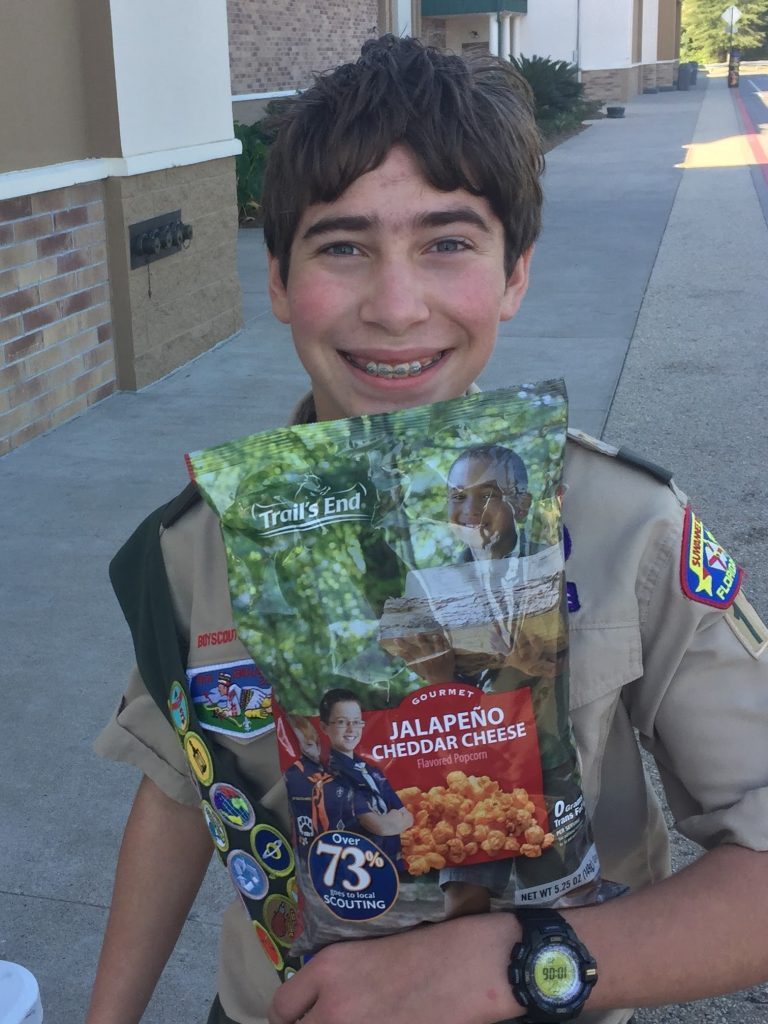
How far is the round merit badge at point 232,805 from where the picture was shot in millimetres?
1247

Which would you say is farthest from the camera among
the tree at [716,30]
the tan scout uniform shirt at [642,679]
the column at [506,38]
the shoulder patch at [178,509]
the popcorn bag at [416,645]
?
the tree at [716,30]

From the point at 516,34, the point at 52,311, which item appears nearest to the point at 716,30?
the point at 516,34

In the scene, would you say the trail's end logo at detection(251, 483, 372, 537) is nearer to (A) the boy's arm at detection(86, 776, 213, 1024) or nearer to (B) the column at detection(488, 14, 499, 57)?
(A) the boy's arm at detection(86, 776, 213, 1024)

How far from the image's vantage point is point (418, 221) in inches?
51.4

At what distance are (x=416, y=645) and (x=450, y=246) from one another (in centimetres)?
51

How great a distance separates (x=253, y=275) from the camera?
33.5 ft

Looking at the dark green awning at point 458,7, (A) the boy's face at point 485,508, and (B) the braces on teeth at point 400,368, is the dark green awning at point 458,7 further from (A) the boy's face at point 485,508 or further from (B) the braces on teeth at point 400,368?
(A) the boy's face at point 485,508

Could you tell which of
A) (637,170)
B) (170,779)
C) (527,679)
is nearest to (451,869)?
(527,679)

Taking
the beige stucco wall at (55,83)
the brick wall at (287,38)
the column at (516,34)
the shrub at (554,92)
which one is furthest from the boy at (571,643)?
the column at (516,34)

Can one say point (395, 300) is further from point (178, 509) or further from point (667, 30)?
point (667, 30)

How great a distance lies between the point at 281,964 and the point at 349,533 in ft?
1.56

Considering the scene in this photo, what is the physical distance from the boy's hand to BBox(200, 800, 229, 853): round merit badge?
0.22 meters

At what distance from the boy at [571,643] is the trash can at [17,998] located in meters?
0.10

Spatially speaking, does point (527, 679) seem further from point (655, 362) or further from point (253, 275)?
point (253, 275)
